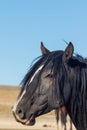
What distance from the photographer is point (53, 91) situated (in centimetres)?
623

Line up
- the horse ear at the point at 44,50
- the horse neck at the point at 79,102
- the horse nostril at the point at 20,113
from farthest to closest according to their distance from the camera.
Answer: the horse ear at the point at 44,50 → the horse neck at the point at 79,102 → the horse nostril at the point at 20,113

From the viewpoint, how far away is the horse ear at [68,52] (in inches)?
243

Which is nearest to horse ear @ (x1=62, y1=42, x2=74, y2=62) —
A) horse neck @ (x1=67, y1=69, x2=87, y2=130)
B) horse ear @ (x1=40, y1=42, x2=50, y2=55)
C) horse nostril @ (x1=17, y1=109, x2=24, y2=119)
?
horse neck @ (x1=67, y1=69, x2=87, y2=130)

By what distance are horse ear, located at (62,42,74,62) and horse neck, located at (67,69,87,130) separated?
23 centimetres

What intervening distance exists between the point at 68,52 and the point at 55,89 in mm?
471

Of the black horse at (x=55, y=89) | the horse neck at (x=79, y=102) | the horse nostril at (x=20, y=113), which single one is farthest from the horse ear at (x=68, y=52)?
the horse nostril at (x=20, y=113)

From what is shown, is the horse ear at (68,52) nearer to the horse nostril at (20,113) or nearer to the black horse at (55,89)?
the black horse at (55,89)

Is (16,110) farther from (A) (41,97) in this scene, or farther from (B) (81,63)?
(B) (81,63)

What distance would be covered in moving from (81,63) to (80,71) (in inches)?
5.1

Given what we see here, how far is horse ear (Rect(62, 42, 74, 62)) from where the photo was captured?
6175 millimetres

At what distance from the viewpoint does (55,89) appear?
20.5 ft

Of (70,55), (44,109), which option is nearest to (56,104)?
(44,109)

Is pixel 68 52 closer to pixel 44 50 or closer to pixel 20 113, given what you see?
pixel 44 50

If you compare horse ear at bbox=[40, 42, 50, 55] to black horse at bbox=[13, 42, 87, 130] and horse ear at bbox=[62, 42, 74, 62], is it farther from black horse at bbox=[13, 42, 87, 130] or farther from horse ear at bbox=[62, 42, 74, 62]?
horse ear at bbox=[62, 42, 74, 62]
